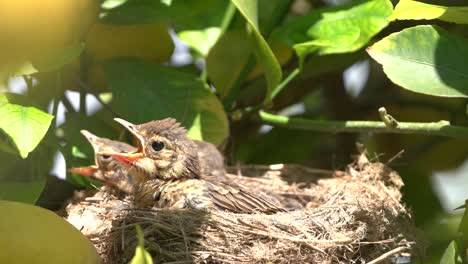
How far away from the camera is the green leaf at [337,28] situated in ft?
9.76

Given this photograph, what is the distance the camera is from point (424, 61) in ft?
8.39

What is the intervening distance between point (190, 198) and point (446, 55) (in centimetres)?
88

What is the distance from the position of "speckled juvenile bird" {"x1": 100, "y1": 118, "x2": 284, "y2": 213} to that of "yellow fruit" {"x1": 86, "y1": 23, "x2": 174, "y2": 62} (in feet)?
0.73

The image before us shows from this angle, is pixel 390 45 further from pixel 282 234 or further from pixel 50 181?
pixel 50 181

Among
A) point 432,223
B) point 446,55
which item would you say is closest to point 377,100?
point 432,223

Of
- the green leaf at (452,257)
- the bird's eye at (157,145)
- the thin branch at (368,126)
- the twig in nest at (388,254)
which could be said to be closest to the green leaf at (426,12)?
the thin branch at (368,126)

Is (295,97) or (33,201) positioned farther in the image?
(295,97)

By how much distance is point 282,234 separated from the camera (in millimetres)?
2812

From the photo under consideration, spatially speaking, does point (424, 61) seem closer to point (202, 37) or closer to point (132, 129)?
point (202, 37)

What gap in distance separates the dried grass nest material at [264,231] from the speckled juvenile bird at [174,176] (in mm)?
95

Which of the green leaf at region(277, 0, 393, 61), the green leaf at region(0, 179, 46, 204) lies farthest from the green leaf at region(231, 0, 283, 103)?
the green leaf at region(0, 179, 46, 204)

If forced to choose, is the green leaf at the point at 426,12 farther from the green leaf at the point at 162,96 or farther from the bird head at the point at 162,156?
the bird head at the point at 162,156

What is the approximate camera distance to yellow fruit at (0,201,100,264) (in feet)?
7.18

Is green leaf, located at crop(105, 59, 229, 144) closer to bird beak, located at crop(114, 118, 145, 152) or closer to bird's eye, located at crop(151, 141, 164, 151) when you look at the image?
bird beak, located at crop(114, 118, 145, 152)
